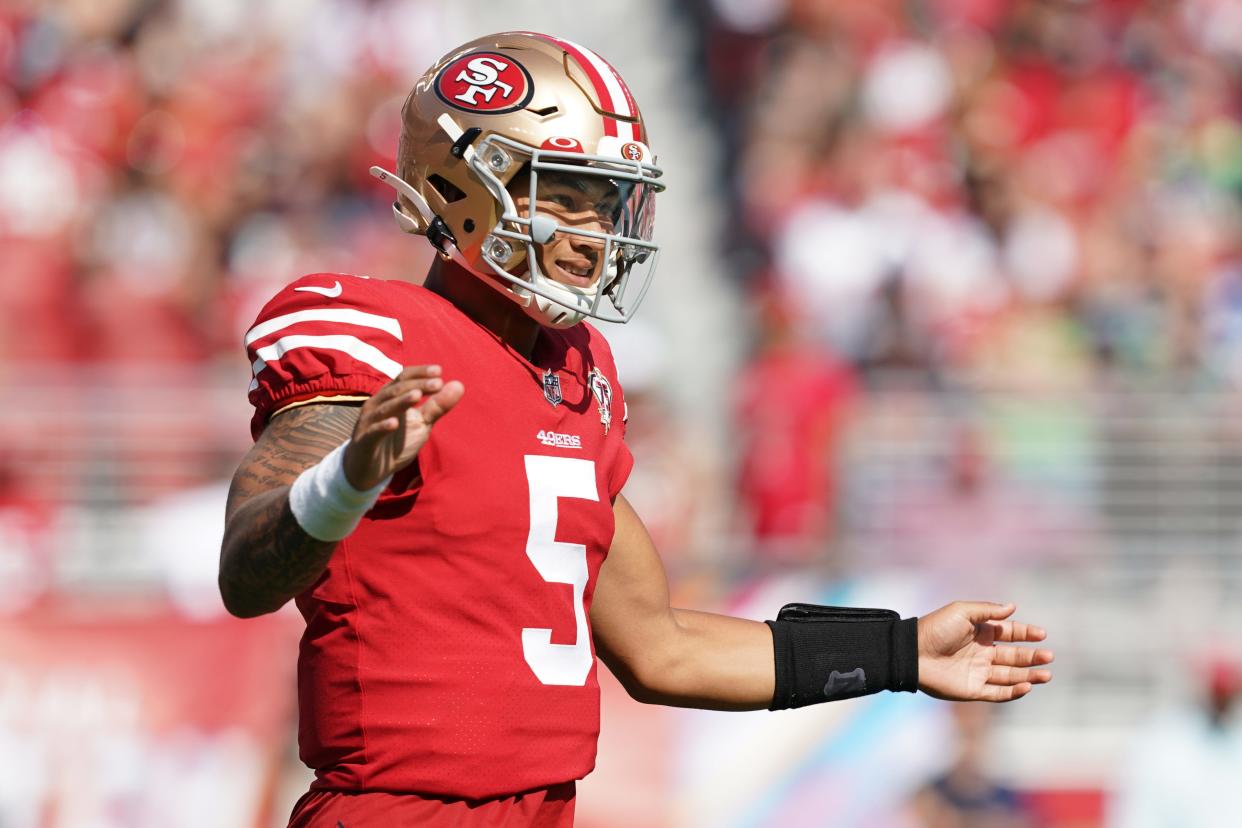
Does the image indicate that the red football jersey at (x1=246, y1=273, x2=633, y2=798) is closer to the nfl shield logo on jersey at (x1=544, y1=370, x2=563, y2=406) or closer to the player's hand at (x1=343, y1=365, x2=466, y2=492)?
the nfl shield logo on jersey at (x1=544, y1=370, x2=563, y2=406)

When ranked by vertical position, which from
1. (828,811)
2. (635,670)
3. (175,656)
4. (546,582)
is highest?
(546,582)

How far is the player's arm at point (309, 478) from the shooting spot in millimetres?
2240

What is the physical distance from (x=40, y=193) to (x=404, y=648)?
22.3ft

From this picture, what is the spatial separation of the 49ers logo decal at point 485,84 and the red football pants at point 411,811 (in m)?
1.12

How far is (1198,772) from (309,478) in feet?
17.0

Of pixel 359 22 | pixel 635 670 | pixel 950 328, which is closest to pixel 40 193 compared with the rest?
pixel 359 22

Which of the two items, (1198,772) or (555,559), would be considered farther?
(1198,772)

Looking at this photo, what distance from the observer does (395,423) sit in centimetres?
221

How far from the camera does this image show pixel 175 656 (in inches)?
256

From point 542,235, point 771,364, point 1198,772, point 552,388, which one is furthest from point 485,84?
point 771,364

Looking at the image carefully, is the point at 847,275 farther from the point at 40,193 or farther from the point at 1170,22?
the point at 40,193

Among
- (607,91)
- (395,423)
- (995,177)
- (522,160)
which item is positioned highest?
(995,177)

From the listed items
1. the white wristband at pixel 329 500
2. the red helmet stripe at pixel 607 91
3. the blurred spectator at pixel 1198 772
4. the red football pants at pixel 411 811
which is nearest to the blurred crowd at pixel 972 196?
the blurred spectator at pixel 1198 772

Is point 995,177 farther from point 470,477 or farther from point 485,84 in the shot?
point 470,477
